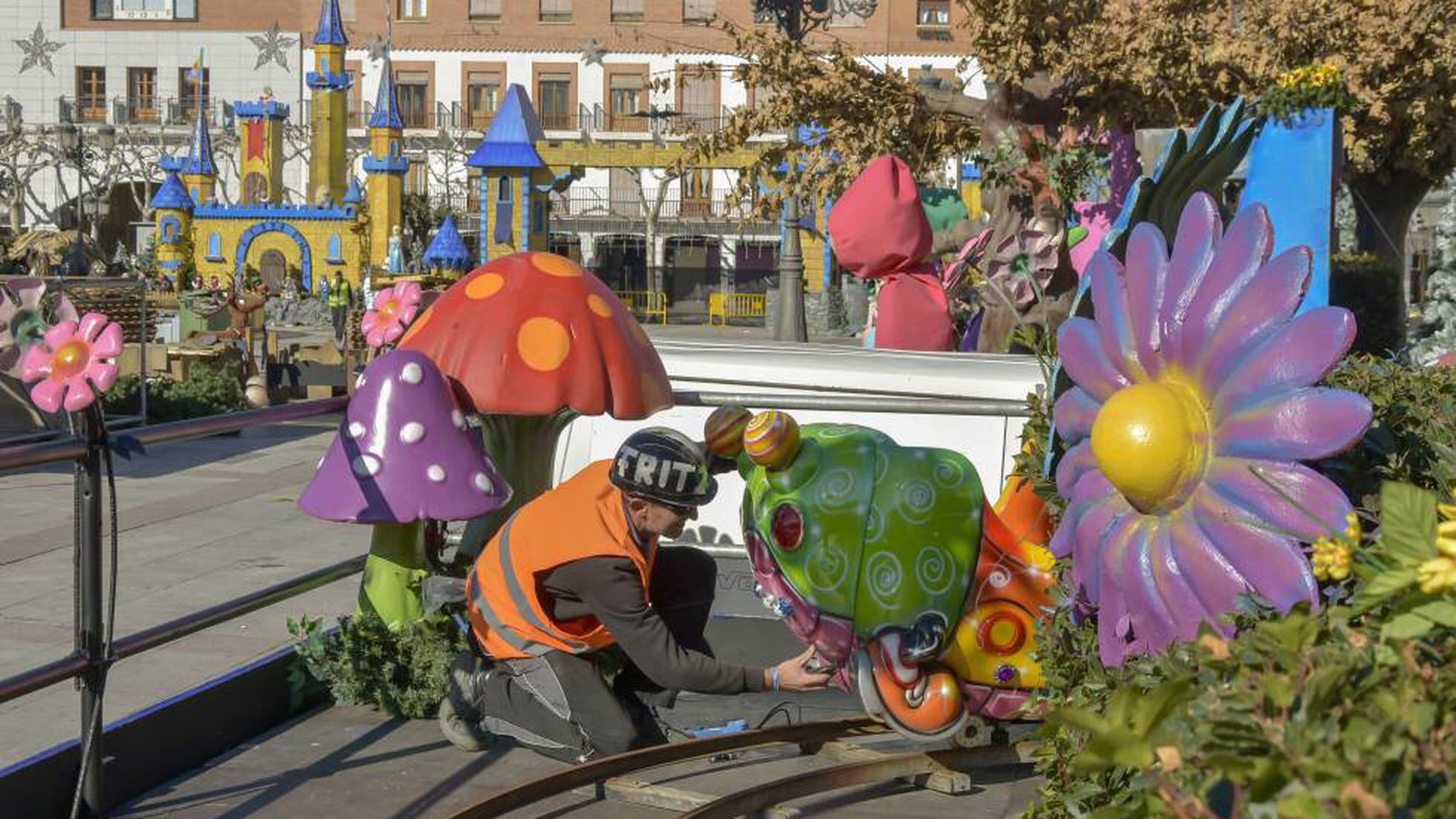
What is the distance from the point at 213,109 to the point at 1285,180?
6118 centimetres

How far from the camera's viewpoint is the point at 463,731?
5426mm

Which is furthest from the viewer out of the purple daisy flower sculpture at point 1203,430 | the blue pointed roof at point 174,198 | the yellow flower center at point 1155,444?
the blue pointed roof at point 174,198

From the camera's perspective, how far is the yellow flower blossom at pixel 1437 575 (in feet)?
6.50

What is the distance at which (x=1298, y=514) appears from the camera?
3.30m

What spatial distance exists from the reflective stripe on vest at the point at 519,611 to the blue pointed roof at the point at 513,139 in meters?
25.9

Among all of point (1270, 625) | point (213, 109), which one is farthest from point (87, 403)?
point (213, 109)

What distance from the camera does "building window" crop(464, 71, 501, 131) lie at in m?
59.5

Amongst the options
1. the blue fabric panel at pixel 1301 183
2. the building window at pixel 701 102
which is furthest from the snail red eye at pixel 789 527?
the building window at pixel 701 102

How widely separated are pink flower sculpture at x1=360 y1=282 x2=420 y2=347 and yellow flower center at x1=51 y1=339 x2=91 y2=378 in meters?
2.12

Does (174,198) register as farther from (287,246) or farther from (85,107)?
(85,107)

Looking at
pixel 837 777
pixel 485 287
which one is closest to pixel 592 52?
pixel 485 287

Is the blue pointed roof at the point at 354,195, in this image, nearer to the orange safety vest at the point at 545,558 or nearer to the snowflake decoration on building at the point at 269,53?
the snowflake decoration on building at the point at 269,53

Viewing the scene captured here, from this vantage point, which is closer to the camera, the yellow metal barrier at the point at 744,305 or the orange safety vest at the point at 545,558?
the orange safety vest at the point at 545,558

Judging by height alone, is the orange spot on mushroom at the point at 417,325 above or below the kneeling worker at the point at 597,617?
above
